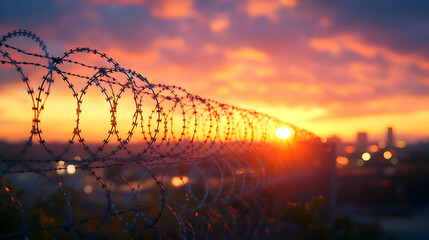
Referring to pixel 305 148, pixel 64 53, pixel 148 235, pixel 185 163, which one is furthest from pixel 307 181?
pixel 64 53

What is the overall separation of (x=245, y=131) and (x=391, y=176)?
27731 millimetres

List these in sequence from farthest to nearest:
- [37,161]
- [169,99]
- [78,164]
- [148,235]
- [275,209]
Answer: [148,235] < [275,209] < [169,99] < [78,164] < [37,161]

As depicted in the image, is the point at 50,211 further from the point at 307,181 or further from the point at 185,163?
the point at 185,163

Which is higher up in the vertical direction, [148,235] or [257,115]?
[257,115]

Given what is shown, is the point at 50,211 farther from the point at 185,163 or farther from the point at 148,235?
the point at 185,163

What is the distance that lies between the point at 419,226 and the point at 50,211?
60.4 ft

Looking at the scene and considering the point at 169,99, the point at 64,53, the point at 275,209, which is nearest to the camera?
the point at 64,53

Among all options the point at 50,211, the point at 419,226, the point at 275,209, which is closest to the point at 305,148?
the point at 275,209

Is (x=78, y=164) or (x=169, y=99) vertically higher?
(x=169, y=99)

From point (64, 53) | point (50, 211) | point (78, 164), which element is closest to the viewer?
point (78, 164)

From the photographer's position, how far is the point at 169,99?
19.9 ft

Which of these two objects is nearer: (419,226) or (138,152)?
(138,152)

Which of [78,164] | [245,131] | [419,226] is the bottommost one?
[419,226]

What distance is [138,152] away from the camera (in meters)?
5.11
